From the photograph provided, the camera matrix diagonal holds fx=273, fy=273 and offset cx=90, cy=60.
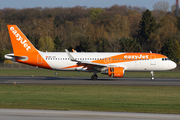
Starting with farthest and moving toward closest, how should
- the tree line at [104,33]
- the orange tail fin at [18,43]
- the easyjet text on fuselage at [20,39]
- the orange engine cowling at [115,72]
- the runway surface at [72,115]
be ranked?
the tree line at [104,33] < the easyjet text on fuselage at [20,39] < the orange tail fin at [18,43] < the orange engine cowling at [115,72] < the runway surface at [72,115]

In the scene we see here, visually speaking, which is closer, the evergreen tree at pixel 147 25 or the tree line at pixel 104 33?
the tree line at pixel 104 33

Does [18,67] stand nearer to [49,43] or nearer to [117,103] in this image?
[49,43]

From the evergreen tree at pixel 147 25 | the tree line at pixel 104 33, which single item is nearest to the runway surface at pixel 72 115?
the tree line at pixel 104 33

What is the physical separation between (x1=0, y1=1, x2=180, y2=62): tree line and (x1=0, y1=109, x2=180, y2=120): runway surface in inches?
2418

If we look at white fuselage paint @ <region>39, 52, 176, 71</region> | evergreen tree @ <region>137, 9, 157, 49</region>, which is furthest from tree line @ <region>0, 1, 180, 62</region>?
white fuselage paint @ <region>39, 52, 176, 71</region>

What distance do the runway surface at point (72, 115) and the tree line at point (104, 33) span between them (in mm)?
61422

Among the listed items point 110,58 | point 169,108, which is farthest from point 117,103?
point 110,58

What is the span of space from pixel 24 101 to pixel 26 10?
471 feet

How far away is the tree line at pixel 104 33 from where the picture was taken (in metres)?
82.1

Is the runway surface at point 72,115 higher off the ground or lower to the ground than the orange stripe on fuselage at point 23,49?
lower

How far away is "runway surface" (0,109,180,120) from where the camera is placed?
12.3m

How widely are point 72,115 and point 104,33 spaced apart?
88.9m

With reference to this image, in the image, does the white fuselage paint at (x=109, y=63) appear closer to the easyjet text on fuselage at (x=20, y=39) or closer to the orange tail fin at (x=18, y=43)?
the orange tail fin at (x=18, y=43)

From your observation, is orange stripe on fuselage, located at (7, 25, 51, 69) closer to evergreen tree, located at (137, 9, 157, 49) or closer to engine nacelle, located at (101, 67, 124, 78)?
engine nacelle, located at (101, 67, 124, 78)
